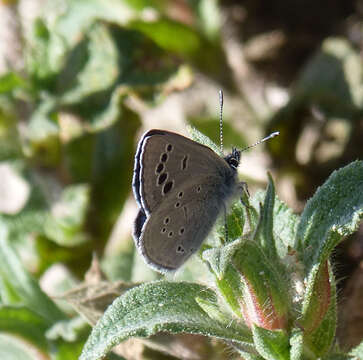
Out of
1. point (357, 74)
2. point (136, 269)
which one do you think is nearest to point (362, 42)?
point (357, 74)

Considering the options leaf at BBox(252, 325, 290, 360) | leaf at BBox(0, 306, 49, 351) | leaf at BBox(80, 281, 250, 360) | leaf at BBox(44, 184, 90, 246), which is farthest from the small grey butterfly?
leaf at BBox(44, 184, 90, 246)

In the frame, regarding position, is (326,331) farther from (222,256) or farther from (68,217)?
(68,217)

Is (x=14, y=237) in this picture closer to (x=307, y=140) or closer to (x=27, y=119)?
(x=27, y=119)

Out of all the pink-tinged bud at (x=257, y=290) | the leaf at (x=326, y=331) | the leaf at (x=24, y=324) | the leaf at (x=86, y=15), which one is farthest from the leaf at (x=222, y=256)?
the leaf at (x=86, y=15)

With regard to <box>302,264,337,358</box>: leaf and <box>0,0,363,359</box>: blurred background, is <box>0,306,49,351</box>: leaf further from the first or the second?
<box>302,264,337,358</box>: leaf

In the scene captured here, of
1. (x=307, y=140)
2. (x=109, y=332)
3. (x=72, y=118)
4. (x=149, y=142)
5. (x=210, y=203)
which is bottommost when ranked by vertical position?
(x=109, y=332)

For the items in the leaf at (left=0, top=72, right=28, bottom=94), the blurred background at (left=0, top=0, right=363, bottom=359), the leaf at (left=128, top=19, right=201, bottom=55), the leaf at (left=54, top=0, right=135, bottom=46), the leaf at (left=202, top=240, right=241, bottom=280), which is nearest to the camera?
the leaf at (left=202, top=240, right=241, bottom=280)

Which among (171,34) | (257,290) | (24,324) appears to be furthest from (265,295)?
(171,34)
